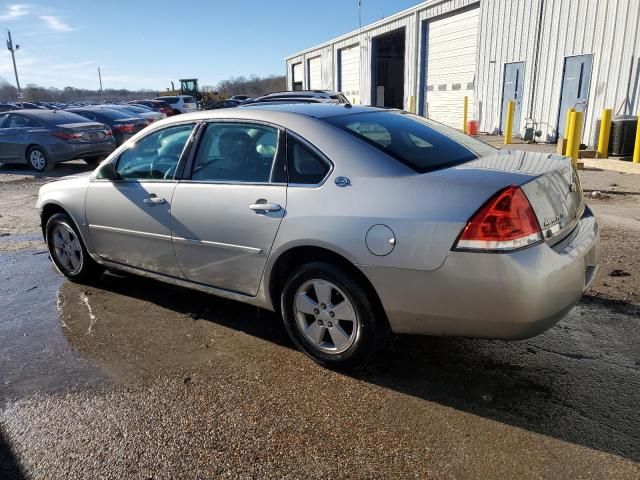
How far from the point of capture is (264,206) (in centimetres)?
315

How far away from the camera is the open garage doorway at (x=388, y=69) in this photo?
28.0 metres

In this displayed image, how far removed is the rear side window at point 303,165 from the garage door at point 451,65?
56.3 feet

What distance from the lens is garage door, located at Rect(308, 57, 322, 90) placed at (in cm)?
3650

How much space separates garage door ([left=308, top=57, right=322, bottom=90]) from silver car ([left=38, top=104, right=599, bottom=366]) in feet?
112

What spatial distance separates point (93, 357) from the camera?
3.49 meters

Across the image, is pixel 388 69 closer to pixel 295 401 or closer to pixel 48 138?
pixel 48 138

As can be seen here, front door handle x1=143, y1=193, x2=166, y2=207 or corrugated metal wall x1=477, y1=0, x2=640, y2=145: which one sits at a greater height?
corrugated metal wall x1=477, y1=0, x2=640, y2=145

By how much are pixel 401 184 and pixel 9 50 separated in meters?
59.3

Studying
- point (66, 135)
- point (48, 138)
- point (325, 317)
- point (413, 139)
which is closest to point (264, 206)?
point (325, 317)

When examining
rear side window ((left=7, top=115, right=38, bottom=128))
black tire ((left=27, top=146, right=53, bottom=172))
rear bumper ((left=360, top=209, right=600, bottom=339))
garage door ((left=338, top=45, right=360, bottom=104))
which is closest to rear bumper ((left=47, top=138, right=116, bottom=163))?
black tire ((left=27, top=146, right=53, bottom=172))

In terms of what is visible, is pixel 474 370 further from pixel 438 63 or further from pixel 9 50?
pixel 9 50

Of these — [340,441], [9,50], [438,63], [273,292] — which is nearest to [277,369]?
[273,292]

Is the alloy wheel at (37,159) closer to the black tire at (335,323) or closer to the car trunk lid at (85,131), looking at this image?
the car trunk lid at (85,131)

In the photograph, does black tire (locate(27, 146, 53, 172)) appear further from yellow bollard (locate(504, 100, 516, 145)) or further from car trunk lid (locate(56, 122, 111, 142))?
yellow bollard (locate(504, 100, 516, 145))
